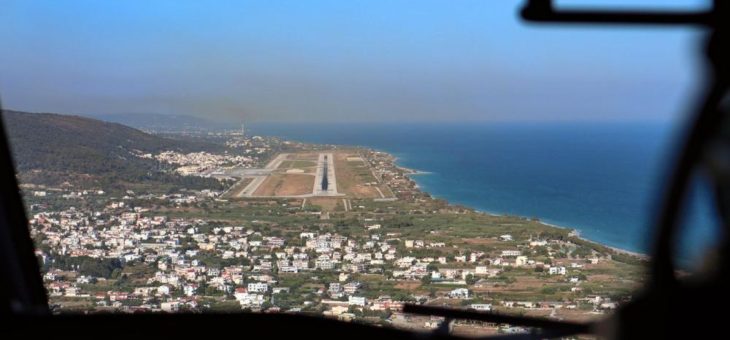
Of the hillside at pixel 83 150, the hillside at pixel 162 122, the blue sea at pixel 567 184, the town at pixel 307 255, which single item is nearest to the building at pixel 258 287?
the town at pixel 307 255

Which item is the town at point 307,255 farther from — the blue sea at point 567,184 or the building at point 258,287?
the blue sea at point 567,184

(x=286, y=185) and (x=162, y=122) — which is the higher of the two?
(x=162, y=122)

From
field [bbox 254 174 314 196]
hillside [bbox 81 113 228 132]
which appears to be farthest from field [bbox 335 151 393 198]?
hillside [bbox 81 113 228 132]

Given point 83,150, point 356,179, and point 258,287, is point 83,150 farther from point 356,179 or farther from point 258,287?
point 356,179

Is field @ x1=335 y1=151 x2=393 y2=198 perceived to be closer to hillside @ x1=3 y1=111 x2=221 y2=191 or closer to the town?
the town

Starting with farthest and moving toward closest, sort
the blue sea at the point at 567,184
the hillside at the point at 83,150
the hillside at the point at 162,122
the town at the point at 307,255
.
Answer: the hillside at the point at 162,122 < the hillside at the point at 83,150 < the town at the point at 307,255 < the blue sea at the point at 567,184

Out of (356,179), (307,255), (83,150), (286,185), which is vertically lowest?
(307,255)

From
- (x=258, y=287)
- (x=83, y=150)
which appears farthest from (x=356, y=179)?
(x=258, y=287)

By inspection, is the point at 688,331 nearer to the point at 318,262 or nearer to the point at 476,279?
the point at 476,279

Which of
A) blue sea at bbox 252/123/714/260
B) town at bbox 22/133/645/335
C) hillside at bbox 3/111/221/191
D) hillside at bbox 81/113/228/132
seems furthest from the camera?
hillside at bbox 81/113/228/132
